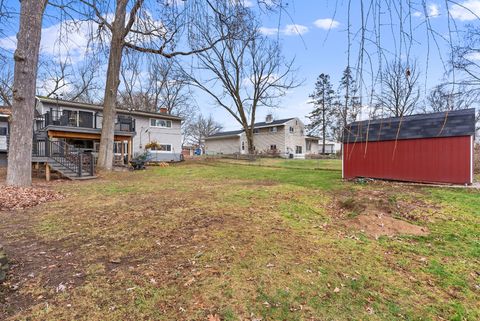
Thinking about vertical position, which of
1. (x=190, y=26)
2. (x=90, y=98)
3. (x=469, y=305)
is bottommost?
(x=469, y=305)

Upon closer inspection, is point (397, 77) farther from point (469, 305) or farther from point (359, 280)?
point (469, 305)

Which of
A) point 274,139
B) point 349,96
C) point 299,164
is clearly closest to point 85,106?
point 299,164

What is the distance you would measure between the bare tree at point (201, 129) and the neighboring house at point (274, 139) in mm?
16173

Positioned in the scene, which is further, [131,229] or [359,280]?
[131,229]

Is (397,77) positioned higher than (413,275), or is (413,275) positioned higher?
(397,77)

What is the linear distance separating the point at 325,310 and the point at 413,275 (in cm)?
151

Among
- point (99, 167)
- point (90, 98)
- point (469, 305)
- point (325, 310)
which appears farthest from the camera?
point (90, 98)

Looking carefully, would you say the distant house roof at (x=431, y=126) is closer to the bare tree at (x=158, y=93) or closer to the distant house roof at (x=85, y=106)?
the bare tree at (x=158, y=93)

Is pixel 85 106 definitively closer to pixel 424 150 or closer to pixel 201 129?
pixel 424 150

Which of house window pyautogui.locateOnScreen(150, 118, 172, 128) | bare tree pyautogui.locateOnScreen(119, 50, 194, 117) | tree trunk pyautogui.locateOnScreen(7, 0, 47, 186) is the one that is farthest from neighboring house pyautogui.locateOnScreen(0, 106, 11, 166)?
tree trunk pyautogui.locateOnScreen(7, 0, 47, 186)

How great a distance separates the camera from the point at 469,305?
263 centimetres

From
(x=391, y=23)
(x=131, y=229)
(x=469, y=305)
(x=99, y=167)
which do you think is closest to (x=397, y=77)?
(x=391, y=23)

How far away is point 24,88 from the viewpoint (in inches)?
303

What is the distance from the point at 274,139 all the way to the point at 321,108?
10.8m
